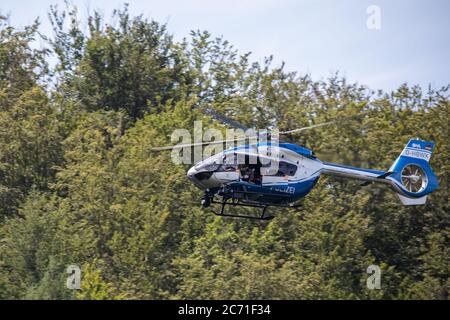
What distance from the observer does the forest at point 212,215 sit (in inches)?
1162

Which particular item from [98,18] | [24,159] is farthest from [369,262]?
[98,18]

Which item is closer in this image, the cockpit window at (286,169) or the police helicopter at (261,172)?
the police helicopter at (261,172)

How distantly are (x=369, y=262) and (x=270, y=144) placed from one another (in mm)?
9191

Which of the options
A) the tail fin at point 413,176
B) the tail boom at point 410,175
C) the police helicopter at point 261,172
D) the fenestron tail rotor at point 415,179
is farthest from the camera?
the fenestron tail rotor at point 415,179

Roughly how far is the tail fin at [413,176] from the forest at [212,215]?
1.08 meters

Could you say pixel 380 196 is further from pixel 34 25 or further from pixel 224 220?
pixel 34 25

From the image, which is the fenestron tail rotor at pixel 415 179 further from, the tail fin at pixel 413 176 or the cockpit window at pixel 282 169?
the cockpit window at pixel 282 169

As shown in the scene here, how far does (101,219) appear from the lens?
1273 inches

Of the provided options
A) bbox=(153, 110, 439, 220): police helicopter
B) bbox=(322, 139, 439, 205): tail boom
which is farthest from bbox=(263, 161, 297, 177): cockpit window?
bbox=(322, 139, 439, 205): tail boom

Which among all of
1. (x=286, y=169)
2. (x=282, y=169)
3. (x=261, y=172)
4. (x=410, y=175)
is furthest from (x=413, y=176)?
(x=261, y=172)

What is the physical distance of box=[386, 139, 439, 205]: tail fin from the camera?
25078 mm

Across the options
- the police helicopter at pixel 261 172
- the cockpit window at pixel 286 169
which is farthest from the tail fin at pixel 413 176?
the cockpit window at pixel 286 169

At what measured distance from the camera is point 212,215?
106ft
